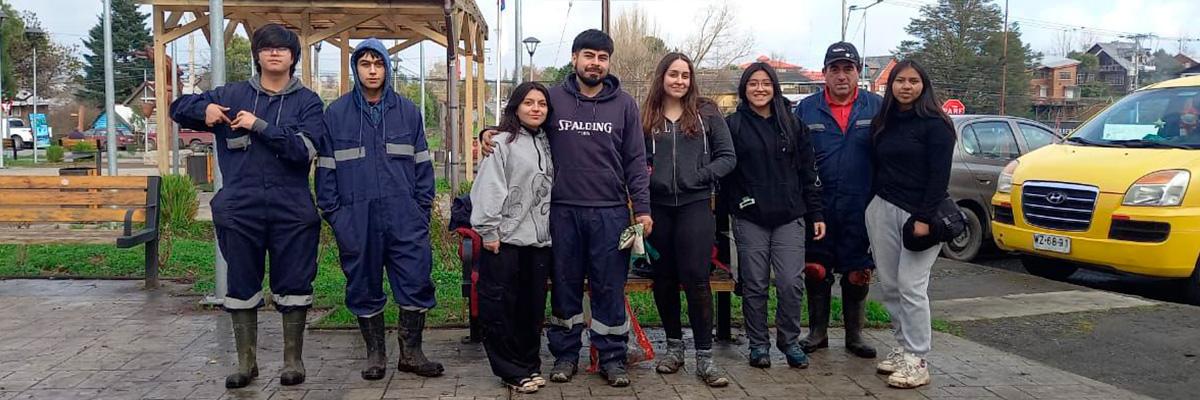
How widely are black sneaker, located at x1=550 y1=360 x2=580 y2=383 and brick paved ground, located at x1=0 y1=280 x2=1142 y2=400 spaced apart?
5cm

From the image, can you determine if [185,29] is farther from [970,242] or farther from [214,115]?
[970,242]

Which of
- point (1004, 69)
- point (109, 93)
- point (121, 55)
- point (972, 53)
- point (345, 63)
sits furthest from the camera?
point (121, 55)

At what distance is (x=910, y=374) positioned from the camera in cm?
506

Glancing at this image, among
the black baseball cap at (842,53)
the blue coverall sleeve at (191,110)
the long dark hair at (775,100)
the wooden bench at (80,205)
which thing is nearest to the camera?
the blue coverall sleeve at (191,110)

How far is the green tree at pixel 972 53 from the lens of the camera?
194ft

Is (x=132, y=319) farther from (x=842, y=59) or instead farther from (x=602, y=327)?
(x=842, y=59)

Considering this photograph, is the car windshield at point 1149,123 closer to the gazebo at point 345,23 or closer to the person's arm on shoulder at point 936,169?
the person's arm on shoulder at point 936,169

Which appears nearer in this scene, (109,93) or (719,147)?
(719,147)

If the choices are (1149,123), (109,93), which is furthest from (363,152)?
(109,93)

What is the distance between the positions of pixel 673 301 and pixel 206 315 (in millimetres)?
3336

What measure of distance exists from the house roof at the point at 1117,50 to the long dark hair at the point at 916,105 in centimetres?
8064

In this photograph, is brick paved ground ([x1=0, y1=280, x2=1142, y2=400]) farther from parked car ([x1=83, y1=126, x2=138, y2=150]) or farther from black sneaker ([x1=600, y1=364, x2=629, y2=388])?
parked car ([x1=83, y1=126, x2=138, y2=150])

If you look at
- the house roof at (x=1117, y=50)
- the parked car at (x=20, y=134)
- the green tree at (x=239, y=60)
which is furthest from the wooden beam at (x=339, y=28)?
the house roof at (x=1117, y=50)

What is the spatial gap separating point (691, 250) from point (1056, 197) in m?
4.80
